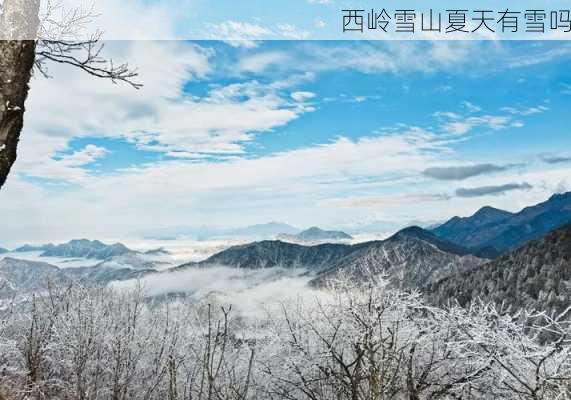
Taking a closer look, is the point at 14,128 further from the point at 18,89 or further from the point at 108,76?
the point at 108,76

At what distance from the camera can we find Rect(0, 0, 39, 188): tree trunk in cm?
316

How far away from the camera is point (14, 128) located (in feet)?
10.6

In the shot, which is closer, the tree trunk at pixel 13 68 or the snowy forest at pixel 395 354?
the tree trunk at pixel 13 68

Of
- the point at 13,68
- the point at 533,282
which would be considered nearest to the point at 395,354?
the point at 13,68

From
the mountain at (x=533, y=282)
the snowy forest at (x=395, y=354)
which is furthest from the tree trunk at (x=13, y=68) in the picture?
the mountain at (x=533, y=282)

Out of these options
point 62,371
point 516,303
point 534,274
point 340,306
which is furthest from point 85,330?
point 534,274

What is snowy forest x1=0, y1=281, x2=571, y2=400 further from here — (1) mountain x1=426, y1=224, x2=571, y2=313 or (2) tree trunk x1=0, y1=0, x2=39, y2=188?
(1) mountain x1=426, y1=224, x2=571, y2=313

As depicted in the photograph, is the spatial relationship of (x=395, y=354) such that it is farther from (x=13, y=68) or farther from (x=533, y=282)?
(x=533, y=282)

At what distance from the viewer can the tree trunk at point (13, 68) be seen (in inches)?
124

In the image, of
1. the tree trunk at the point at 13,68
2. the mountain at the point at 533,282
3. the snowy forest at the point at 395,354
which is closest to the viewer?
the tree trunk at the point at 13,68

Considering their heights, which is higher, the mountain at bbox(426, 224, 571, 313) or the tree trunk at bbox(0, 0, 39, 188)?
the tree trunk at bbox(0, 0, 39, 188)

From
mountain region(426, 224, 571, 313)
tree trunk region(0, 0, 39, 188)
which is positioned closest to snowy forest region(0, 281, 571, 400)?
tree trunk region(0, 0, 39, 188)

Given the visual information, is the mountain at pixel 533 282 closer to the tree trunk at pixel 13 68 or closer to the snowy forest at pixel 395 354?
the snowy forest at pixel 395 354

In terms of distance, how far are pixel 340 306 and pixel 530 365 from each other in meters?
5.03
